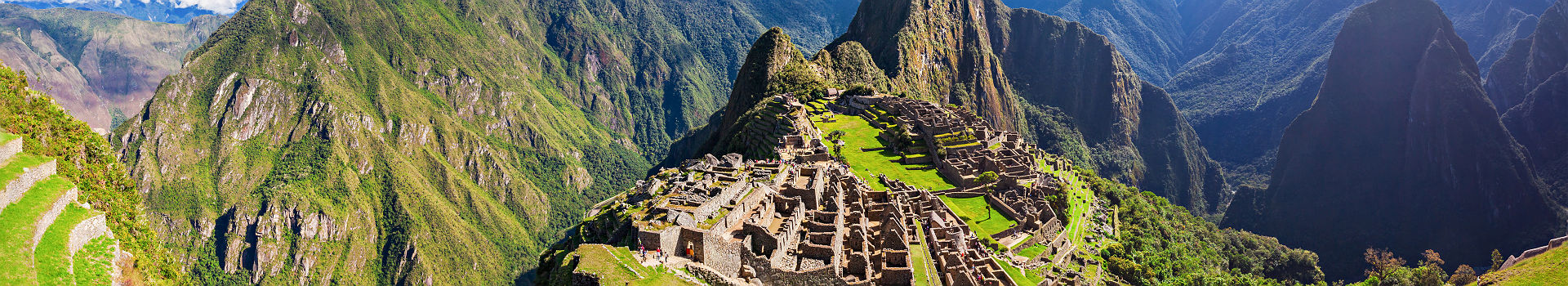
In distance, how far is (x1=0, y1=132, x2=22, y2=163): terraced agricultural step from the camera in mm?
30677

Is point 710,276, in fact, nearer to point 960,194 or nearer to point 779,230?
point 779,230

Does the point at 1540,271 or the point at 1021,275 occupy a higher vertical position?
the point at 1540,271

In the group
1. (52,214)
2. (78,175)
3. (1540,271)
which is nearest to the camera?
(52,214)

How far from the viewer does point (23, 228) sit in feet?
89.4

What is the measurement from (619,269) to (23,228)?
21049mm

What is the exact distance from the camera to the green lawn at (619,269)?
25.0m

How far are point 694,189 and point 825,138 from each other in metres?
57.3

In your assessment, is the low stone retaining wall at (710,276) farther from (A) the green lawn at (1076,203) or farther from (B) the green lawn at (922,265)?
(A) the green lawn at (1076,203)

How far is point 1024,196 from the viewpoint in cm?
7281

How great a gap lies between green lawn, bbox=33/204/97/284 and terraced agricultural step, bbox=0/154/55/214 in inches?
60.1

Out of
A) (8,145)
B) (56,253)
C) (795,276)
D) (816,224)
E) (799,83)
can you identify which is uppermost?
(799,83)

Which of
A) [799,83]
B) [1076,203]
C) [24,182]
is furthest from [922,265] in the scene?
[799,83]

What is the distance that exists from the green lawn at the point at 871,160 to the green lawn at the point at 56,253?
49.5 metres

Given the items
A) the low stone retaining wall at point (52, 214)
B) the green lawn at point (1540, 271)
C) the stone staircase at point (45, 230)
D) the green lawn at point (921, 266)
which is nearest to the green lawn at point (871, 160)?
the green lawn at point (921, 266)
